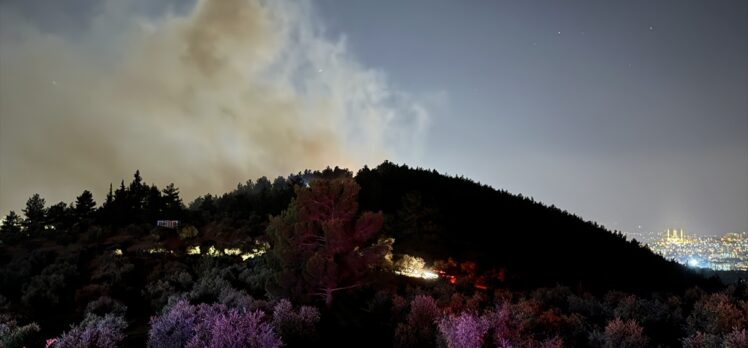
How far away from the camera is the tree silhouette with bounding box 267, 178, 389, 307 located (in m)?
22.2

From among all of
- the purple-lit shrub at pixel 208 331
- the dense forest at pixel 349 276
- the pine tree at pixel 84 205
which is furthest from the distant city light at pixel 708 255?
the pine tree at pixel 84 205

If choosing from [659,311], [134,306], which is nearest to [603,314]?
[659,311]

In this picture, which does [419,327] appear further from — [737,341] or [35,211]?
[35,211]

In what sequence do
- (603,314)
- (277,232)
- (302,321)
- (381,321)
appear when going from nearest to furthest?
(302,321), (603,314), (381,321), (277,232)

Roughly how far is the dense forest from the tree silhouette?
0.25 ft

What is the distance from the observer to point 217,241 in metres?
45.7

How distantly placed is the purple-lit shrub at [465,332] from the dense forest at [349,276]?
0.04 meters

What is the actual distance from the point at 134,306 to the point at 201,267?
8923 millimetres

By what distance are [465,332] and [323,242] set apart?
14.3m

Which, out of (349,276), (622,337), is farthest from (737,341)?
(349,276)

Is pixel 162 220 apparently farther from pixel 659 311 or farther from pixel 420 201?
pixel 659 311

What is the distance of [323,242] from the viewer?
25344mm

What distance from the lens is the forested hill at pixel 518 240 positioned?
1759 inches

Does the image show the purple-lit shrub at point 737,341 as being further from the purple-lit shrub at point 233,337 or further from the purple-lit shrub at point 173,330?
the purple-lit shrub at point 173,330
